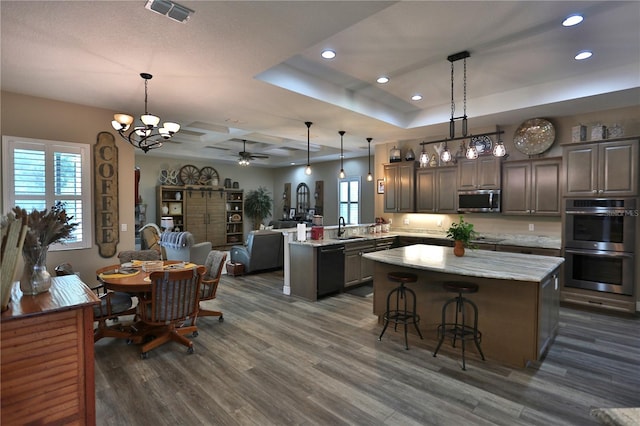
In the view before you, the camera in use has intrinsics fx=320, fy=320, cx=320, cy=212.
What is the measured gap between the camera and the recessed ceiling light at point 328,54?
3513 millimetres

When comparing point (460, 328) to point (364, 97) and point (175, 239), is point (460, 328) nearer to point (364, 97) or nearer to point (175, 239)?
point (364, 97)

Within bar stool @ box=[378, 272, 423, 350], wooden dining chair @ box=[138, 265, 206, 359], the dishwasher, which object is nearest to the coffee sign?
wooden dining chair @ box=[138, 265, 206, 359]

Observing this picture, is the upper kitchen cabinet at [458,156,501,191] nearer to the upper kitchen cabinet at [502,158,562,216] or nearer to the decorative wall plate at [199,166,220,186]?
the upper kitchen cabinet at [502,158,562,216]

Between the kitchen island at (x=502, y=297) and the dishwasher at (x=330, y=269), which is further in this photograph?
the dishwasher at (x=330, y=269)

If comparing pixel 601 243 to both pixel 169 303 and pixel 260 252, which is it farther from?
pixel 260 252

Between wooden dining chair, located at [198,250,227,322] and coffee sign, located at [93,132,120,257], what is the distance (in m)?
1.79

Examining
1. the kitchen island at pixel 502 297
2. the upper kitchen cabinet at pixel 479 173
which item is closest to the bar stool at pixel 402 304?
the kitchen island at pixel 502 297

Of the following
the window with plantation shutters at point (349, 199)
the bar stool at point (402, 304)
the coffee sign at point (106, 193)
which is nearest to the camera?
the bar stool at point (402, 304)

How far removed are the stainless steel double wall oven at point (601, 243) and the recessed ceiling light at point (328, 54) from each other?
3.94 m

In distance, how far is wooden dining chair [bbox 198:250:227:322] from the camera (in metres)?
3.96

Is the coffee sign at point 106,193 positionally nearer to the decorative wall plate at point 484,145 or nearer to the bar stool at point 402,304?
the bar stool at point 402,304

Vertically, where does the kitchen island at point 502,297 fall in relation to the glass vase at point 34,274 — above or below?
below

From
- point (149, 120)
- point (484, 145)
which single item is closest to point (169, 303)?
point (149, 120)

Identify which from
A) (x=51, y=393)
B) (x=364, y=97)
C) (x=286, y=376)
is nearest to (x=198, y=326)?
(x=286, y=376)
